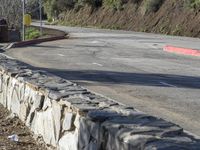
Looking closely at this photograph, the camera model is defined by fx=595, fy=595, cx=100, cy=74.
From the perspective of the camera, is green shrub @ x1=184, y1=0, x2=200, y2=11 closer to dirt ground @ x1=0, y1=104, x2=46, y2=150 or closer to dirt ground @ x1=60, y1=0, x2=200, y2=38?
dirt ground @ x1=60, y1=0, x2=200, y2=38

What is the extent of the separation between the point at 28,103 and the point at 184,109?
12.2ft

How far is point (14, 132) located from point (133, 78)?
869cm

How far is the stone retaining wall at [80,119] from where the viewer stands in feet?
17.0

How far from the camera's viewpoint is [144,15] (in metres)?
64.1

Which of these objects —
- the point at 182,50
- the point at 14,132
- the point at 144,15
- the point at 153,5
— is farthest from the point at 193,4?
the point at 14,132

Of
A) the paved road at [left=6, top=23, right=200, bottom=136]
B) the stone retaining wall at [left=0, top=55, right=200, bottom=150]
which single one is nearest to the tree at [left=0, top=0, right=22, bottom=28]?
the paved road at [left=6, top=23, right=200, bottom=136]

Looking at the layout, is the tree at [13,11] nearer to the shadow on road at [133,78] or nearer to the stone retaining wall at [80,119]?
the shadow on road at [133,78]

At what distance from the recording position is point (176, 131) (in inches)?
215

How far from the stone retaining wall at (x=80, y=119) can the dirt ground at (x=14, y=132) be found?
0.14 metres

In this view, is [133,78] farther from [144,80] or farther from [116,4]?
[116,4]

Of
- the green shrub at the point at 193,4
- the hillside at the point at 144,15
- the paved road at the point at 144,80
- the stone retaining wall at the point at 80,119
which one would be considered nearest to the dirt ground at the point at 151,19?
the hillside at the point at 144,15

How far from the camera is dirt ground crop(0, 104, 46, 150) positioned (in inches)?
318

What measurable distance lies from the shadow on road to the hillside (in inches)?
1285

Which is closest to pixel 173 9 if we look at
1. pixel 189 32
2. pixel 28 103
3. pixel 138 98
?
pixel 189 32
